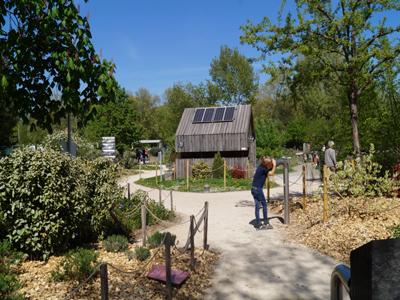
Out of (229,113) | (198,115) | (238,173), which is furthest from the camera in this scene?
(198,115)

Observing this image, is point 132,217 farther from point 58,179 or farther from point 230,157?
point 230,157

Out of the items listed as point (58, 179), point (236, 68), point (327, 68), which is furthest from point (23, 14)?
point (236, 68)

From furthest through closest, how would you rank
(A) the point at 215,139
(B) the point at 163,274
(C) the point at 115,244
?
1. (A) the point at 215,139
2. (C) the point at 115,244
3. (B) the point at 163,274

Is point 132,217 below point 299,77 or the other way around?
below

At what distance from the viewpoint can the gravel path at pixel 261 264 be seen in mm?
5121

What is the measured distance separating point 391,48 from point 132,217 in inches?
378

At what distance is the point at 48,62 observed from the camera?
5.64m

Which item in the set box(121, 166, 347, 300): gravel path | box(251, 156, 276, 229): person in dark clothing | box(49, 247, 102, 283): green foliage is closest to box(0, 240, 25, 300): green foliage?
box(49, 247, 102, 283): green foliage

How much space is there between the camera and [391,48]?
10656 mm

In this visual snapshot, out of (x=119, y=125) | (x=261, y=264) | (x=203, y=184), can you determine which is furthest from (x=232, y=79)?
(x=261, y=264)

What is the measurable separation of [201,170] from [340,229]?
591 inches

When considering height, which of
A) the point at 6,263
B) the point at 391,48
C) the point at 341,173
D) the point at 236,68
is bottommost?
the point at 6,263

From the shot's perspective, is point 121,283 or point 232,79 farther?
point 232,79

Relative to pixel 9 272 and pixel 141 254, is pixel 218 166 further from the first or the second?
pixel 9 272
